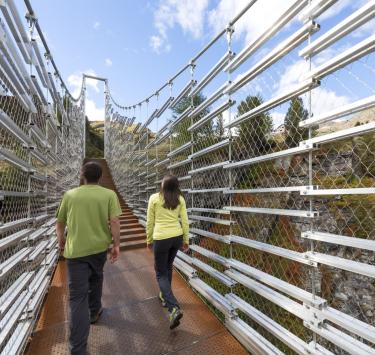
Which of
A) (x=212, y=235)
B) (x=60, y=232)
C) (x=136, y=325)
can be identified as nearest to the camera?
(x=60, y=232)

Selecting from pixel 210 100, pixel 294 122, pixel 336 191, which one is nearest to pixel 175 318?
pixel 336 191

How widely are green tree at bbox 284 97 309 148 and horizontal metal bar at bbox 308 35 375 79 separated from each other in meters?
0.23

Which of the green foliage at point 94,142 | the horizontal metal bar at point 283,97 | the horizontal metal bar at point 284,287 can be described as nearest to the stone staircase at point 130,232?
the horizontal metal bar at point 284,287

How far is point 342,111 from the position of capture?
1.38 metres

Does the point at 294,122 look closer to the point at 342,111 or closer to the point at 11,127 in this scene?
the point at 342,111

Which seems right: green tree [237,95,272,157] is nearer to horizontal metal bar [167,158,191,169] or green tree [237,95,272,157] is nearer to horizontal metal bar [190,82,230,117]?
horizontal metal bar [190,82,230,117]

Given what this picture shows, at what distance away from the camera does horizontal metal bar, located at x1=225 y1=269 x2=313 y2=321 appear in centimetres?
161

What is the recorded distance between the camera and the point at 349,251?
142 inches

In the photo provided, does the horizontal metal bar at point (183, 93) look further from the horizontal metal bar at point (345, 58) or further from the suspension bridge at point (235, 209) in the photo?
the horizontal metal bar at point (345, 58)

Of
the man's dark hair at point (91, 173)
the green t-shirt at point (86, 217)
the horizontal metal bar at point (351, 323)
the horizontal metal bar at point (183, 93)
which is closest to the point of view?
the horizontal metal bar at point (351, 323)

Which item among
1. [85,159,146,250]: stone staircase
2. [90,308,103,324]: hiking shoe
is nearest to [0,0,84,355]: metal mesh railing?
[90,308,103,324]: hiking shoe

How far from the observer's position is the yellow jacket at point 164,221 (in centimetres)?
254

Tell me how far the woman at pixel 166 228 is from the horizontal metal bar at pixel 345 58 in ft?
4.85

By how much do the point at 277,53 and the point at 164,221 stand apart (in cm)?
163
